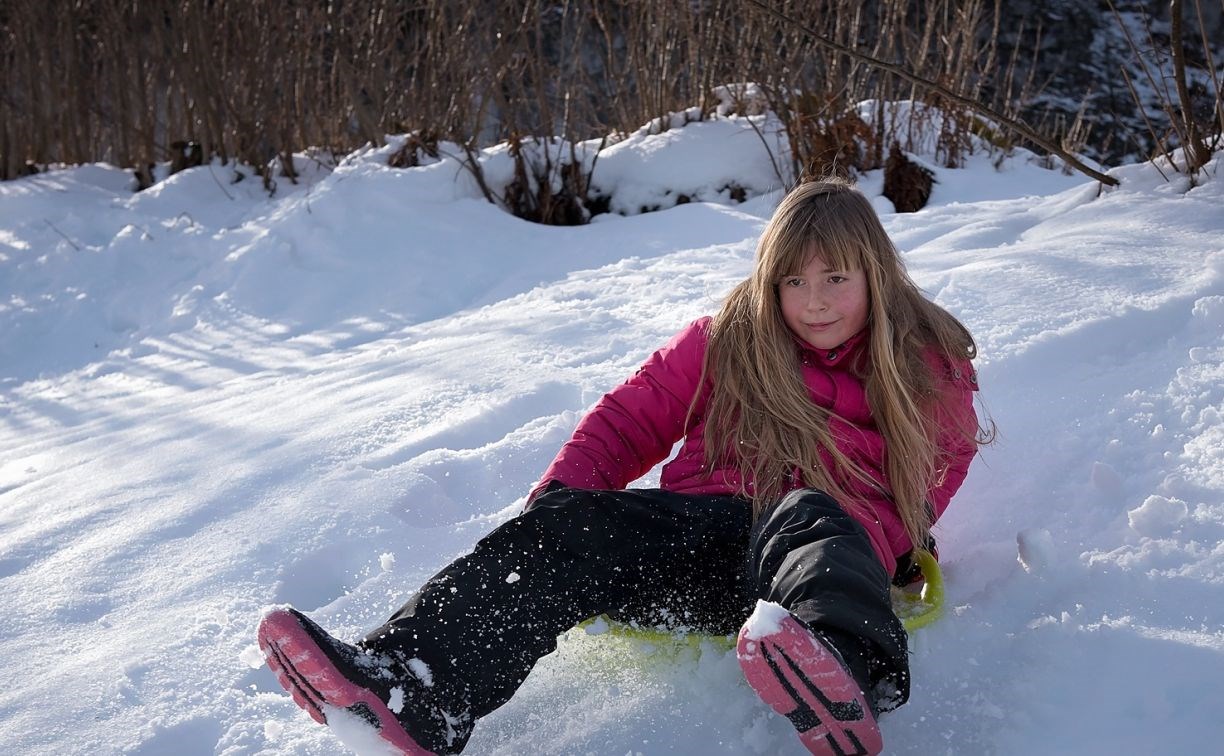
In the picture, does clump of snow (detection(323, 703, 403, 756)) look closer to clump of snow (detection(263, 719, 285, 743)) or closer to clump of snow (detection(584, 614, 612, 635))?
clump of snow (detection(263, 719, 285, 743))

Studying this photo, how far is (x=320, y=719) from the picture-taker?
4.54ft

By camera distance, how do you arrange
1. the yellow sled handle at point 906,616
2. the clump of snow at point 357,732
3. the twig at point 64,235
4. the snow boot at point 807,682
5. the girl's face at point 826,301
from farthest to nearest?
the twig at point 64,235 < the girl's face at point 826,301 < the yellow sled handle at point 906,616 < the clump of snow at point 357,732 < the snow boot at point 807,682

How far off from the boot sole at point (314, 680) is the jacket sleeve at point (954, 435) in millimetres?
1054

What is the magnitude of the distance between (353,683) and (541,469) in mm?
1105

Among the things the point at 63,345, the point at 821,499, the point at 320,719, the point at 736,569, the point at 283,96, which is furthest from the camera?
A: the point at 283,96

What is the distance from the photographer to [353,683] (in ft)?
4.42

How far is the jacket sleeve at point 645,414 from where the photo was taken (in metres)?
1.97

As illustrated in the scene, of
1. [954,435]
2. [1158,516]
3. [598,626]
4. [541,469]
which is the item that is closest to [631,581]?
[598,626]

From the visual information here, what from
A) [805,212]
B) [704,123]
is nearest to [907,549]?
[805,212]

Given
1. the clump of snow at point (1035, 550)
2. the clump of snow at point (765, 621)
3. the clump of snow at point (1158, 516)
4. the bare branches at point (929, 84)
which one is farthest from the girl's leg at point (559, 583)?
the bare branches at point (929, 84)

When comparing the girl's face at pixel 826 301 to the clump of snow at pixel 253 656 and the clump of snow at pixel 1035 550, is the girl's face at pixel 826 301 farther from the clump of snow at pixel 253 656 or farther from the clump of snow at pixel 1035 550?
the clump of snow at pixel 253 656

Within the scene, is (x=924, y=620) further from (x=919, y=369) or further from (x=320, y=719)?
(x=320, y=719)

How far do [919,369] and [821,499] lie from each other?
450 mm

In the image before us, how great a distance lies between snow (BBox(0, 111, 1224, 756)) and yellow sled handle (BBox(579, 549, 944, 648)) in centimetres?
3
